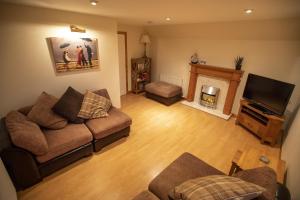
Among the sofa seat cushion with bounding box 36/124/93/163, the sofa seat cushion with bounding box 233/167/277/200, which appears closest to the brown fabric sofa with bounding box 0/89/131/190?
the sofa seat cushion with bounding box 36/124/93/163

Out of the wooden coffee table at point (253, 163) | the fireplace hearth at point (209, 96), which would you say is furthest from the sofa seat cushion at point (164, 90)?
the wooden coffee table at point (253, 163)

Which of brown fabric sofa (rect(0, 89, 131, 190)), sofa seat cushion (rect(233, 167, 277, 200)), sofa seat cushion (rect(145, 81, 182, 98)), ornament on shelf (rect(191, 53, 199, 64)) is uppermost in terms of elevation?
ornament on shelf (rect(191, 53, 199, 64))

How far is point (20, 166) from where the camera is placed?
1.77m

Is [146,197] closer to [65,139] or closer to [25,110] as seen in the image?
[65,139]

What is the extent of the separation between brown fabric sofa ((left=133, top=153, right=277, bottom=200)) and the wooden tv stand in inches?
73.9

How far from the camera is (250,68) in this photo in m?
3.44

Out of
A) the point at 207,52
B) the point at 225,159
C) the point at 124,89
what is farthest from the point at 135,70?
the point at 225,159

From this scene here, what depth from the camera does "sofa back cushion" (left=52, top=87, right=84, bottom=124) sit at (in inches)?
94.9

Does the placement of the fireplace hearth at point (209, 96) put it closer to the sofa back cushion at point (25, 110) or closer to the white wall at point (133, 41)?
the white wall at point (133, 41)

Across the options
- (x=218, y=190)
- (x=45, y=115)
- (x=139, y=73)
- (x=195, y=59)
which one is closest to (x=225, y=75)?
(x=195, y=59)

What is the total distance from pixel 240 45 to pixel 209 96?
146cm

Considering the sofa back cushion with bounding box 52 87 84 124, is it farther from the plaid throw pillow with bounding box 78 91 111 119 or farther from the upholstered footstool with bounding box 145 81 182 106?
the upholstered footstool with bounding box 145 81 182 106

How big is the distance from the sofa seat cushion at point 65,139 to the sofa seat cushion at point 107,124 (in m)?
0.11

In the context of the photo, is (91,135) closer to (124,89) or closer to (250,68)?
(124,89)
